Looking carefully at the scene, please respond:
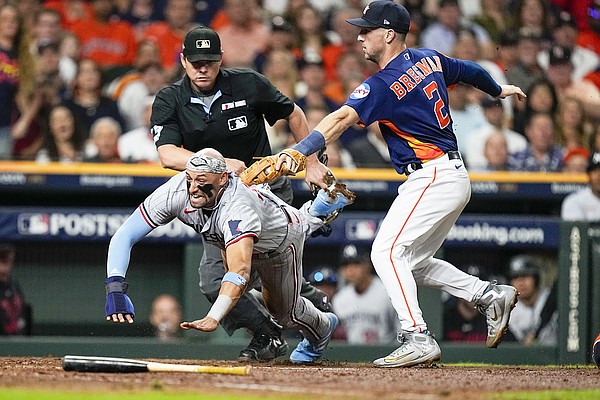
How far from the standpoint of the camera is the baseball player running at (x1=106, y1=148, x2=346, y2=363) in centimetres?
549

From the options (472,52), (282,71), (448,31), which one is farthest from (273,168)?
(448,31)

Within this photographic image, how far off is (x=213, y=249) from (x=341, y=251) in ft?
9.38

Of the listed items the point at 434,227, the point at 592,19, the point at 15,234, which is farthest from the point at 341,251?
the point at 592,19

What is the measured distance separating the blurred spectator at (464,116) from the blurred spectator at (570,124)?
0.79 metres

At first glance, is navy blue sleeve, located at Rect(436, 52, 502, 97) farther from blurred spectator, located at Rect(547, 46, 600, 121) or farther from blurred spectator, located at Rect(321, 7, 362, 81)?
blurred spectator, located at Rect(547, 46, 600, 121)

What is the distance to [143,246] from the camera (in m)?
9.42

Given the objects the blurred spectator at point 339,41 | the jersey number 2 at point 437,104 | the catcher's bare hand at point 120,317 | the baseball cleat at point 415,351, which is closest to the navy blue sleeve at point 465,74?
the jersey number 2 at point 437,104

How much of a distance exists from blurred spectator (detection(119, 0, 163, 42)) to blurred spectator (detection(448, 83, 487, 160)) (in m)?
2.93

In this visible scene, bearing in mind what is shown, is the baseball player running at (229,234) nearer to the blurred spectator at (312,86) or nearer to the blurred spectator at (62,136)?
the blurred spectator at (62,136)

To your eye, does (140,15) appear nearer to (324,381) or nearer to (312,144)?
(312,144)

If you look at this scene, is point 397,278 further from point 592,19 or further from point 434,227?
point 592,19

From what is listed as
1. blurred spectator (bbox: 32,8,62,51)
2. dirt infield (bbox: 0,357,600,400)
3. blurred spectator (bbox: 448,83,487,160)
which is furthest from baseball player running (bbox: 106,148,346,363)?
blurred spectator (bbox: 32,8,62,51)

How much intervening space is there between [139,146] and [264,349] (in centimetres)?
324

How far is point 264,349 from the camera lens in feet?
22.9
